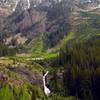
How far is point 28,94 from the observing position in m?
184

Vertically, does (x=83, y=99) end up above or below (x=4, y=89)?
below

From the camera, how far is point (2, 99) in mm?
178500

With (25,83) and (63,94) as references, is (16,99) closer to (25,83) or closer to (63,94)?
(25,83)

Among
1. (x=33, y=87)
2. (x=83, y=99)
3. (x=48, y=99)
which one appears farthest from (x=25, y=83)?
(x=83, y=99)

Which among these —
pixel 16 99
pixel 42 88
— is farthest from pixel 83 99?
pixel 16 99

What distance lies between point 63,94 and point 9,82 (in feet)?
108

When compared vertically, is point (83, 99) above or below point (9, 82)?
below

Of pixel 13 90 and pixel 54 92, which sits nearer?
pixel 13 90

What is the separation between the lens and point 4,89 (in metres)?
182

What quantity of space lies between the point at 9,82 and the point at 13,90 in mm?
6700

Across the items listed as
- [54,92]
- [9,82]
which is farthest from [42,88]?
[9,82]

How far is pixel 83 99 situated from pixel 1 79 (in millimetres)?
48723

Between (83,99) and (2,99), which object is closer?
(2,99)

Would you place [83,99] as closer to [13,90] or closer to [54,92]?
[54,92]
